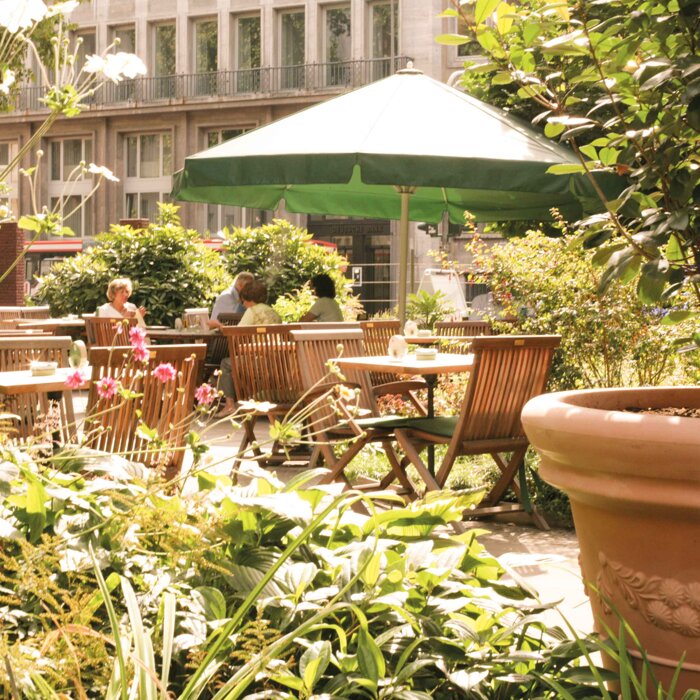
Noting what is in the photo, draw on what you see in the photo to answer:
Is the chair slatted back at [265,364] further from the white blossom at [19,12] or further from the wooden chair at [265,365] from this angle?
the white blossom at [19,12]

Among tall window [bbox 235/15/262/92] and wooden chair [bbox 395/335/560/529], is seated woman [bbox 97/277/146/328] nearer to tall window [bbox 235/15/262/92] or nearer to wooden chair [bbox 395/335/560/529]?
wooden chair [bbox 395/335/560/529]

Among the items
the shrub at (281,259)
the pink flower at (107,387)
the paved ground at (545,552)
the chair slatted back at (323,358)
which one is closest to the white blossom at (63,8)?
the pink flower at (107,387)

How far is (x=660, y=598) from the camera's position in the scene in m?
2.06

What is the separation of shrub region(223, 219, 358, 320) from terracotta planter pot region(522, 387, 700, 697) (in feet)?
46.6

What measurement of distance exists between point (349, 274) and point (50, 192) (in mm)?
10785

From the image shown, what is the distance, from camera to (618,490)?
2.08m

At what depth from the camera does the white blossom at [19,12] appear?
6.25 ft

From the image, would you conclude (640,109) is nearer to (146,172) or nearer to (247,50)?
(247,50)

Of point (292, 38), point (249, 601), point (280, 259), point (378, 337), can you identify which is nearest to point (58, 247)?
point (292, 38)

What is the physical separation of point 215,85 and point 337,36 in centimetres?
420

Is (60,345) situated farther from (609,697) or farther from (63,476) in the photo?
(609,697)

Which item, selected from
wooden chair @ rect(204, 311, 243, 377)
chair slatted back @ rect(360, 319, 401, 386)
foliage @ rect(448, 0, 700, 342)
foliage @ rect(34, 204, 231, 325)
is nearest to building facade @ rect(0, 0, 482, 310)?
foliage @ rect(34, 204, 231, 325)

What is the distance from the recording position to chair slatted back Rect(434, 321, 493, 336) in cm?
1109

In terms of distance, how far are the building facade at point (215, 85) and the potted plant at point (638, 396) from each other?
31.2 metres
